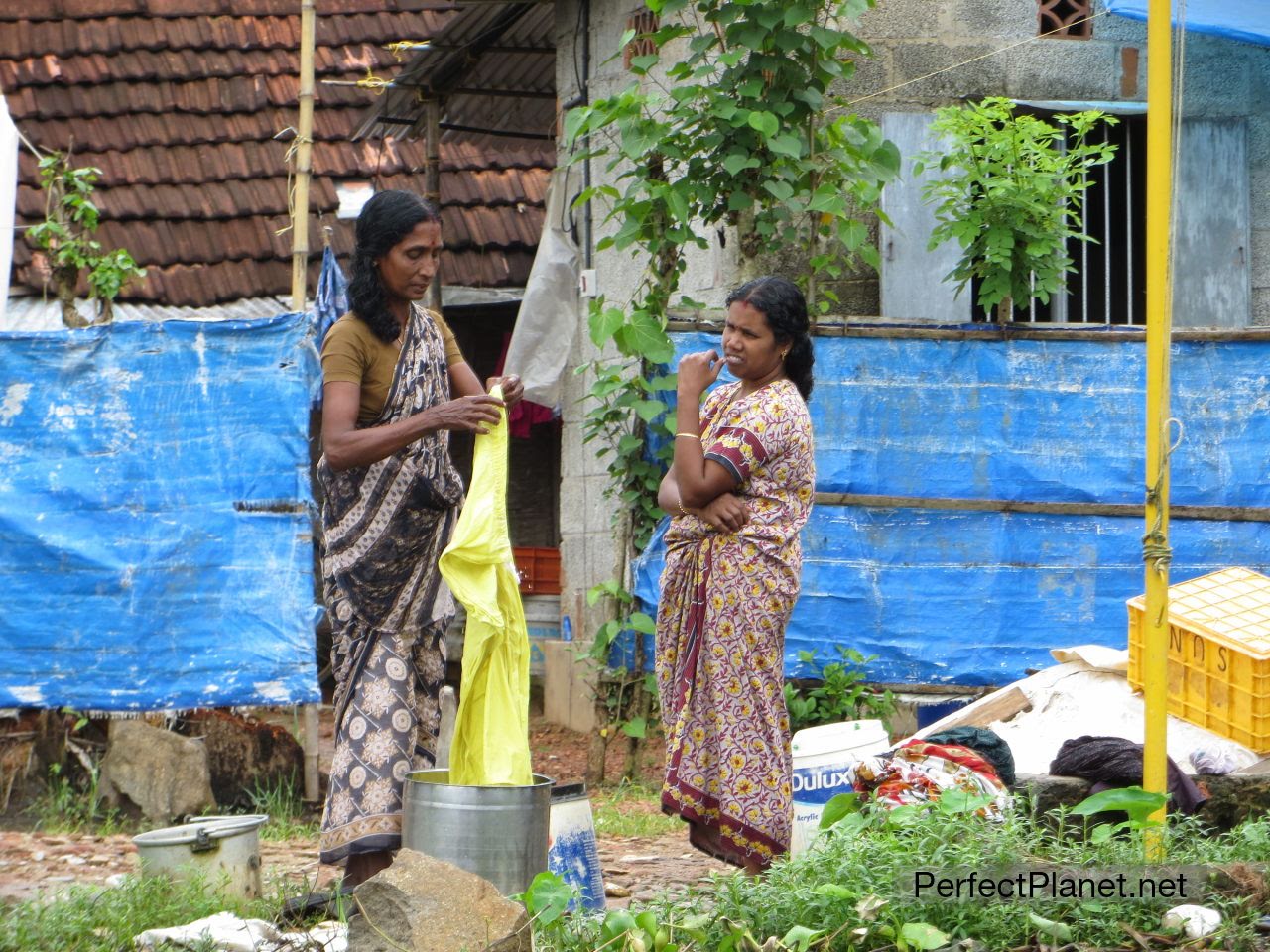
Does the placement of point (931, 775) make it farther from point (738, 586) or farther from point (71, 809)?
point (71, 809)

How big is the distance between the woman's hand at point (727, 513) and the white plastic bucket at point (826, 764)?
0.86 meters

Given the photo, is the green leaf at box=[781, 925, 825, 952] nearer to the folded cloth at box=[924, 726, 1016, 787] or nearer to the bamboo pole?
the folded cloth at box=[924, 726, 1016, 787]

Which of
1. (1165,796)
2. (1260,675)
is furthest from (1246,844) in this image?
(1260,675)

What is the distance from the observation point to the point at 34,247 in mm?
9992

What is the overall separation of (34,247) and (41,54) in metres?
2.05

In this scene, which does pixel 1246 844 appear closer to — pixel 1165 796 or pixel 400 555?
pixel 1165 796

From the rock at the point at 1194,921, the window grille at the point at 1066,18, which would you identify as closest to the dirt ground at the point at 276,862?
the rock at the point at 1194,921

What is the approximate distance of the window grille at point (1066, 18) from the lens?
834 cm

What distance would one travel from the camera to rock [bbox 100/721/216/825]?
703 cm

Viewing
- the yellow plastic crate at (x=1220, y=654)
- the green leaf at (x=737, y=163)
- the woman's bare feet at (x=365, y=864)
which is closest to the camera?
the woman's bare feet at (x=365, y=864)

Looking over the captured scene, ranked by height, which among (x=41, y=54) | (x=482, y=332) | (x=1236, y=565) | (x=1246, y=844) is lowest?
(x=1246, y=844)

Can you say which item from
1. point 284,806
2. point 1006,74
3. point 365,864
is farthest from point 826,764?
point 1006,74

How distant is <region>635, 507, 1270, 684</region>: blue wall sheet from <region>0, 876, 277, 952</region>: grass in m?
3.44

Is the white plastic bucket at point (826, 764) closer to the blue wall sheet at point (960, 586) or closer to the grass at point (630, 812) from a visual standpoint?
the grass at point (630, 812)
